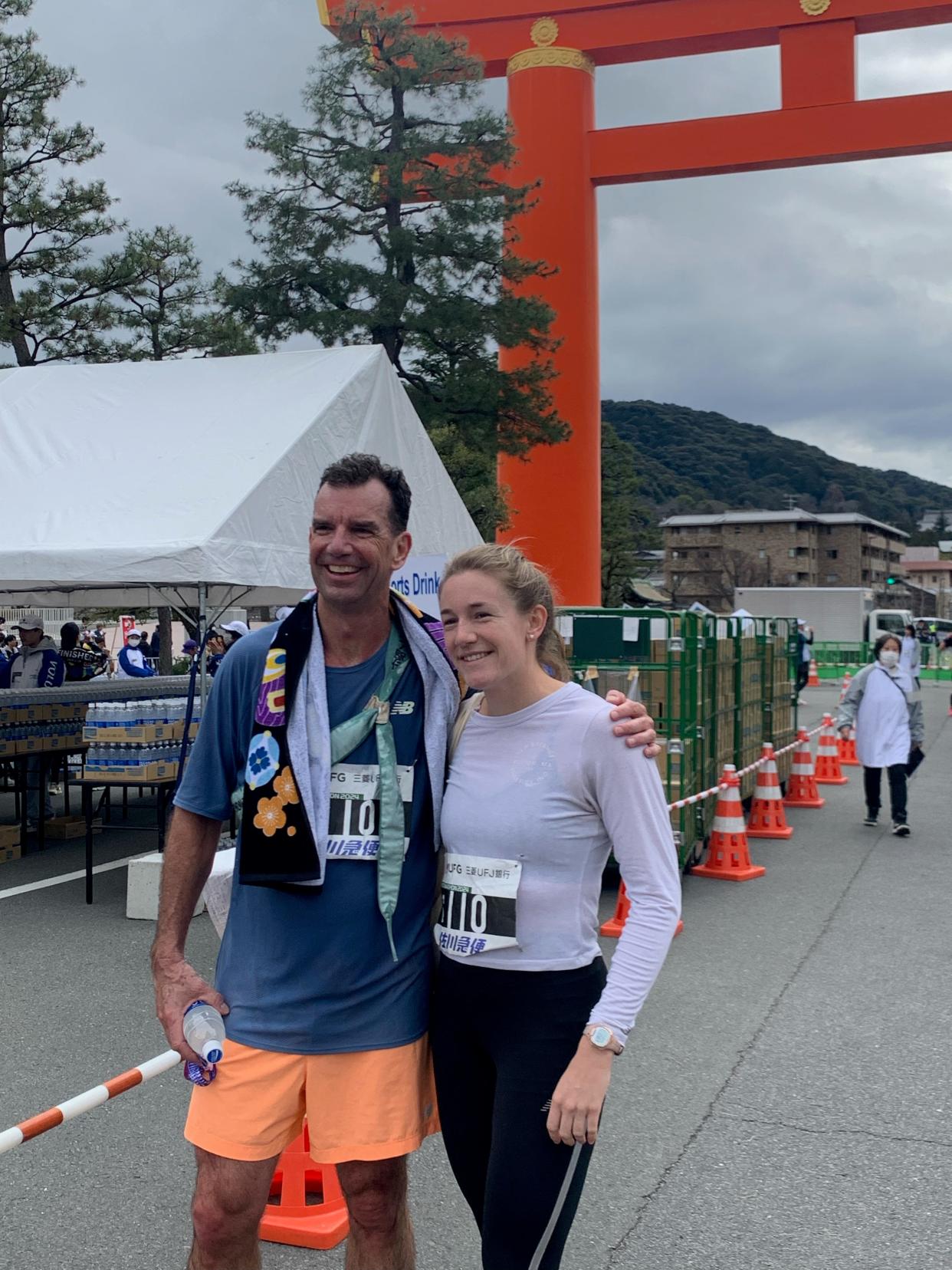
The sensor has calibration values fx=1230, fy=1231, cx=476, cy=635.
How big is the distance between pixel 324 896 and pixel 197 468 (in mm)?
6392

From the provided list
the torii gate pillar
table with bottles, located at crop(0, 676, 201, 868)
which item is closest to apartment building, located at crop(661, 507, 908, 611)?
the torii gate pillar

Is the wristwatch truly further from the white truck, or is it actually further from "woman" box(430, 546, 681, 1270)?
the white truck

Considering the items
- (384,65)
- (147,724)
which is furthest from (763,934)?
(384,65)

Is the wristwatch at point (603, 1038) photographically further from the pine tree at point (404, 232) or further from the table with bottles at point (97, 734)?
the pine tree at point (404, 232)

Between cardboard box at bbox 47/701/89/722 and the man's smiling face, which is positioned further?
cardboard box at bbox 47/701/89/722

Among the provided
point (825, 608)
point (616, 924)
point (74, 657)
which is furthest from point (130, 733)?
point (825, 608)

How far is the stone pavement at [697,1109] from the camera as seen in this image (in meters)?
3.56

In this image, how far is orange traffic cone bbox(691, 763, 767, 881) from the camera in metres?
9.24

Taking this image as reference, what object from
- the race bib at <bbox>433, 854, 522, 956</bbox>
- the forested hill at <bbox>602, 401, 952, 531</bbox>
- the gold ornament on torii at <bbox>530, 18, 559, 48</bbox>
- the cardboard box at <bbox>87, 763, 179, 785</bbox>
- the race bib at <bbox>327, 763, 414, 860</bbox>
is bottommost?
the cardboard box at <bbox>87, 763, 179, 785</bbox>

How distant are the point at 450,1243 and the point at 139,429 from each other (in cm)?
697

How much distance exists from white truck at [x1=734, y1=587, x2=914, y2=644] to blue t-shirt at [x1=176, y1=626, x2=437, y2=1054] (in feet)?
150

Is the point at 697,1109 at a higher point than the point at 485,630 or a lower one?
lower

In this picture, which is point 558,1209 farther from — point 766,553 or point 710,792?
point 766,553

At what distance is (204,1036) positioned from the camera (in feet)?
7.75
